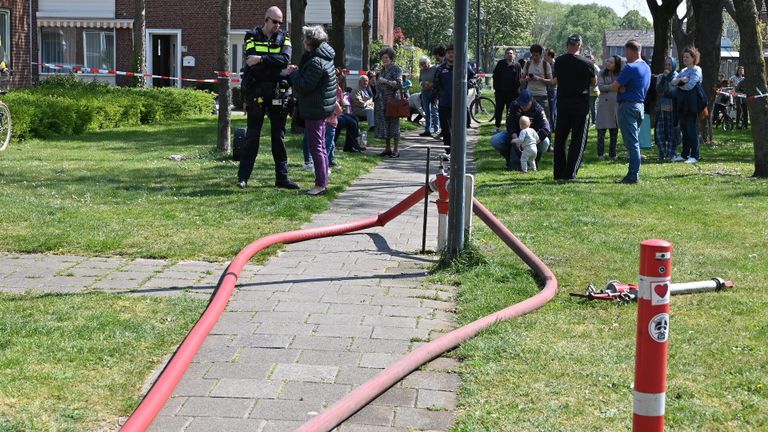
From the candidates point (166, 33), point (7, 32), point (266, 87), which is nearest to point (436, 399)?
point (266, 87)

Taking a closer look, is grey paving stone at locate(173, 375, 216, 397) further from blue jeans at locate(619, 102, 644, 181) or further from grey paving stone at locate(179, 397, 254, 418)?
blue jeans at locate(619, 102, 644, 181)

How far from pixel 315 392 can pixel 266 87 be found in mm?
7820

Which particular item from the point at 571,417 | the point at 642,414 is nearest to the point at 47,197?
the point at 571,417

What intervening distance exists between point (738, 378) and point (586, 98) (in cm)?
967

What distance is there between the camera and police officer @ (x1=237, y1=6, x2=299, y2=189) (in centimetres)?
1252

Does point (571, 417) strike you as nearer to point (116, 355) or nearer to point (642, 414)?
point (642, 414)

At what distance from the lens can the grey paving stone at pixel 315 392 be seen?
202 inches

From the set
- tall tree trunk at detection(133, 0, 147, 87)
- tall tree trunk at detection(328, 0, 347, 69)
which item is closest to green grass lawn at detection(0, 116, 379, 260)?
tall tree trunk at detection(328, 0, 347, 69)

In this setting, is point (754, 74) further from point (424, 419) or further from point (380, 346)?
point (424, 419)

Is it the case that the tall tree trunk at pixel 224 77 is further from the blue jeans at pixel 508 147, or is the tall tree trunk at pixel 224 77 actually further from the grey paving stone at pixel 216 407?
the grey paving stone at pixel 216 407

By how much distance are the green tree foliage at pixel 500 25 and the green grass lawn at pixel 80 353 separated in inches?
2953

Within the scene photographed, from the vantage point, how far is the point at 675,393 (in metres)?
5.15

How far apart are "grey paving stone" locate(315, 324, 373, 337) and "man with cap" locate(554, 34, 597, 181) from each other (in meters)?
8.79

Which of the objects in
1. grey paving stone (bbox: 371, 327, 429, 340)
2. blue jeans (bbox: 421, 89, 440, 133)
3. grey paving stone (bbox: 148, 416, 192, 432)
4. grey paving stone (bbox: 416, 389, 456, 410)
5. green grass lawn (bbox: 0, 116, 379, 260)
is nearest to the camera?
grey paving stone (bbox: 148, 416, 192, 432)
